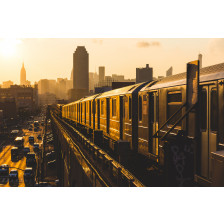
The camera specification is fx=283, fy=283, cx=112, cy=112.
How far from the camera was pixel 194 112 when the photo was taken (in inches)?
289

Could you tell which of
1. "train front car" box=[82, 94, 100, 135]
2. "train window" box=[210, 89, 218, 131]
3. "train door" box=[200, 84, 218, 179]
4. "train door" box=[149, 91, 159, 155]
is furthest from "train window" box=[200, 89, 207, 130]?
"train front car" box=[82, 94, 100, 135]

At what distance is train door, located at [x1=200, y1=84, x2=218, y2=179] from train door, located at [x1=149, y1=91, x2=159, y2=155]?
3.00 meters

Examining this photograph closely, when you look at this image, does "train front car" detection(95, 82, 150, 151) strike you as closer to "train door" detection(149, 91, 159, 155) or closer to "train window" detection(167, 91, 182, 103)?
"train door" detection(149, 91, 159, 155)

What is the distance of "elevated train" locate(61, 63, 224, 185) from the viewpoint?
6.88m

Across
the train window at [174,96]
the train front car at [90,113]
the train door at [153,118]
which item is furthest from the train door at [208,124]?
the train front car at [90,113]

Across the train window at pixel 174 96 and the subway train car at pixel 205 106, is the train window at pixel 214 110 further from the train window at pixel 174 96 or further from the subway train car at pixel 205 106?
the train window at pixel 174 96

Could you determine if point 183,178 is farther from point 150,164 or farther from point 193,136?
point 150,164

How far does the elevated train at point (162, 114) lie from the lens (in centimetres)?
688

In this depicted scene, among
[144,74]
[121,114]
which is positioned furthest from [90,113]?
[144,74]

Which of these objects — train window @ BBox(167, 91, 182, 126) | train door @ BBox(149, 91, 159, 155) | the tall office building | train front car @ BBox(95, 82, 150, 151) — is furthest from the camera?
the tall office building

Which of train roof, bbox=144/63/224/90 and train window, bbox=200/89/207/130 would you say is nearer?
train roof, bbox=144/63/224/90

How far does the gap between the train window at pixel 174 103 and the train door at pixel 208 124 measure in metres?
1.25

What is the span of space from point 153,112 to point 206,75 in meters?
3.63
